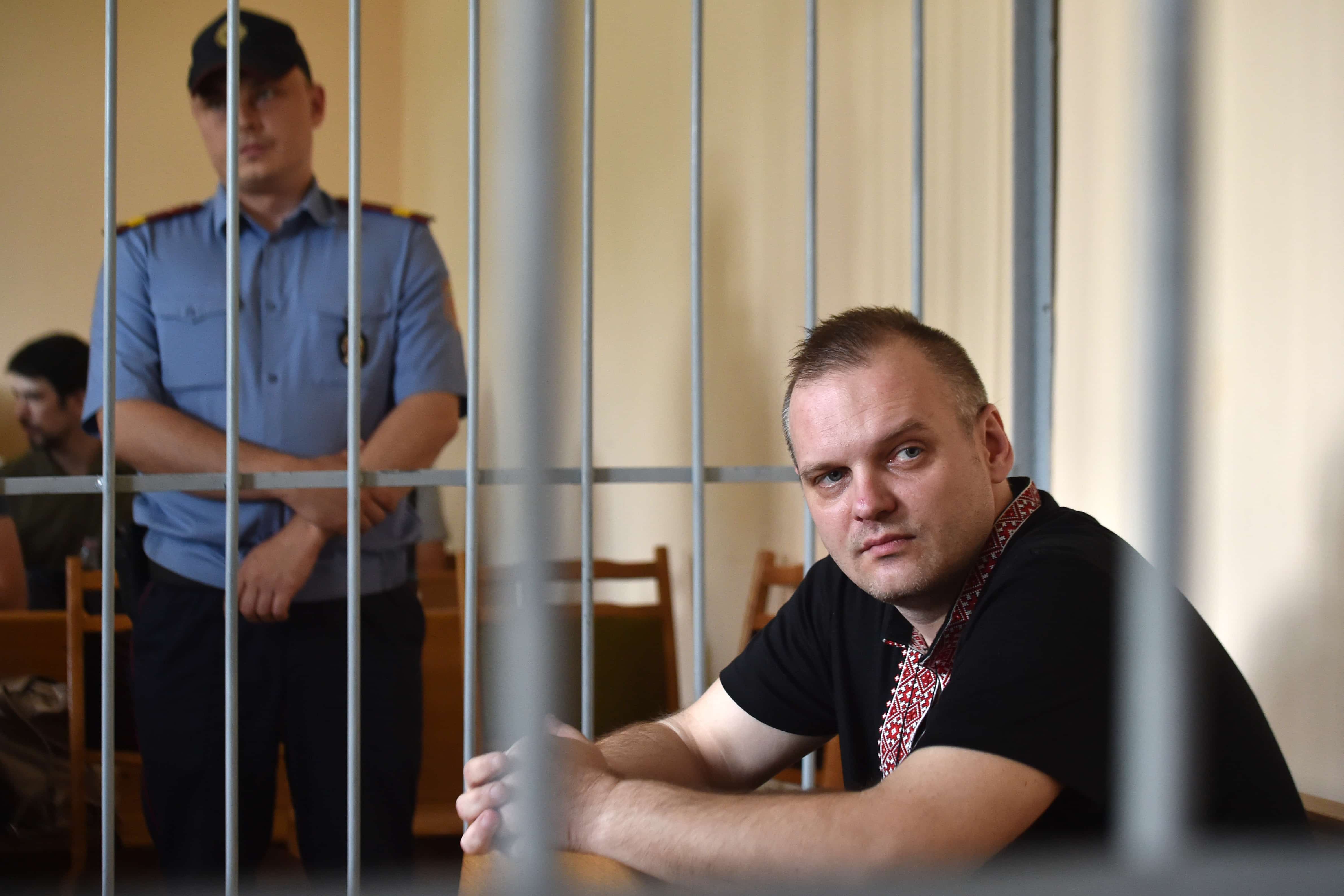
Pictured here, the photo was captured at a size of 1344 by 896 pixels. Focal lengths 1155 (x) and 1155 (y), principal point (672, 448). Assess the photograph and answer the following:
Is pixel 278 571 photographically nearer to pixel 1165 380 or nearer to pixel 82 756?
pixel 82 756

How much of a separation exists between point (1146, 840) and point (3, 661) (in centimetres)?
319

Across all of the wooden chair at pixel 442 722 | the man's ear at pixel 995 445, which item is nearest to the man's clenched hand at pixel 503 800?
the man's ear at pixel 995 445

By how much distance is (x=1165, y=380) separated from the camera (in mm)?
303

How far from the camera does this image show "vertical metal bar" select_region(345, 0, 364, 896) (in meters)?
1.45

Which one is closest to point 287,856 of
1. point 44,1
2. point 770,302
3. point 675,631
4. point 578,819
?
point 675,631

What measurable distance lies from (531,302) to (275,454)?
1.55 meters

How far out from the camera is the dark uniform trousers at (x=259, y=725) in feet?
5.69

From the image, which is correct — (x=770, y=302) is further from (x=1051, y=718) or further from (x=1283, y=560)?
(x=1051, y=718)

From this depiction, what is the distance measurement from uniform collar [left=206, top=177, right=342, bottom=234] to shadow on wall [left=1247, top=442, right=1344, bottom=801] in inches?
59.4

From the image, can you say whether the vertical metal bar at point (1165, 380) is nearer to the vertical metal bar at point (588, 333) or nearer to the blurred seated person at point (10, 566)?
the vertical metal bar at point (588, 333)

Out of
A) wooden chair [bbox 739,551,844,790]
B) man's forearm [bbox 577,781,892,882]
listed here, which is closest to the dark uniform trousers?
man's forearm [bbox 577,781,892,882]

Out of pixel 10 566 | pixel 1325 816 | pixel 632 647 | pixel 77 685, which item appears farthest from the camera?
pixel 632 647

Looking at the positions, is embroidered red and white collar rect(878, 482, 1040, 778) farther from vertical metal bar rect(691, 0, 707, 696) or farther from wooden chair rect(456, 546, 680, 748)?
wooden chair rect(456, 546, 680, 748)

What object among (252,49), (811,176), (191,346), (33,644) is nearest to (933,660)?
(811,176)
